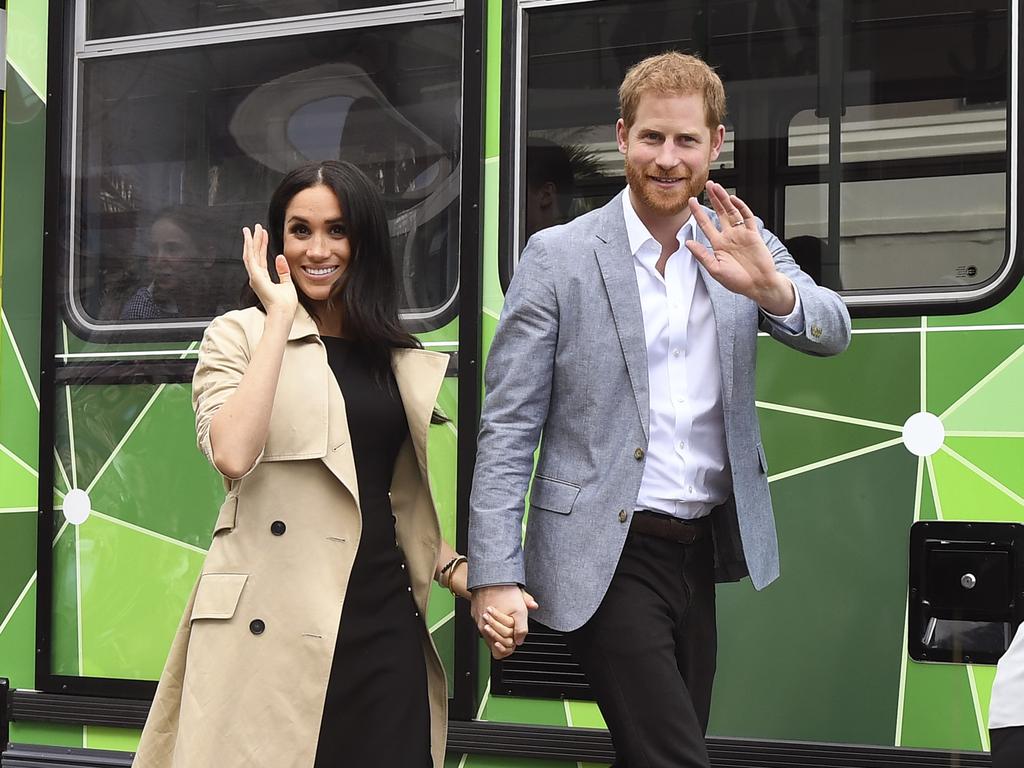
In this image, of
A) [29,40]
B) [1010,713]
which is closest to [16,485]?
[29,40]

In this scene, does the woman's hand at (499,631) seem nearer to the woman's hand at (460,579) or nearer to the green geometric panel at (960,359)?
the woman's hand at (460,579)

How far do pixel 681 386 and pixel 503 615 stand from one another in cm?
51

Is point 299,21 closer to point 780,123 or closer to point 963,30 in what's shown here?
point 780,123

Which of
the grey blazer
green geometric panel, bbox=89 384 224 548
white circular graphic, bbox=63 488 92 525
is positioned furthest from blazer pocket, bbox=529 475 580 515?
white circular graphic, bbox=63 488 92 525

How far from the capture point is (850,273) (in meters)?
2.87

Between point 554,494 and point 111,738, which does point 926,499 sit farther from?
point 111,738

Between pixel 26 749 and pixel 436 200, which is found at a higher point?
pixel 436 200

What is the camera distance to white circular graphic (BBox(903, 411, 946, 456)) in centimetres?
277

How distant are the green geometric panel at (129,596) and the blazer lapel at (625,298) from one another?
1.51m

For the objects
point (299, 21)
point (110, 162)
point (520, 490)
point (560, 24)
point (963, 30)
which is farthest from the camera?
point (110, 162)

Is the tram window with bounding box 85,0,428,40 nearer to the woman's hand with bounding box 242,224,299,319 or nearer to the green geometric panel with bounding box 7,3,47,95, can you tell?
the green geometric panel with bounding box 7,3,47,95

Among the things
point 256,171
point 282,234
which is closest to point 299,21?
point 256,171

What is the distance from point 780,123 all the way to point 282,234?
114cm

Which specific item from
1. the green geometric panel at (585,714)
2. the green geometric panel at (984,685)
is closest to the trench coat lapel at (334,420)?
the green geometric panel at (585,714)
